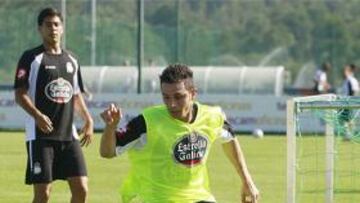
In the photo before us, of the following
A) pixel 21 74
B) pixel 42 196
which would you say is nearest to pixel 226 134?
pixel 42 196

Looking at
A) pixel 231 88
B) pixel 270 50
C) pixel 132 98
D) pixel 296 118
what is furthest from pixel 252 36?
pixel 296 118

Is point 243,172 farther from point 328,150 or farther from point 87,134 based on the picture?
point 328,150

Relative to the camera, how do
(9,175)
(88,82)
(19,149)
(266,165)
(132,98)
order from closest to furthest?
(9,175), (266,165), (19,149), (132,98), (88,82)

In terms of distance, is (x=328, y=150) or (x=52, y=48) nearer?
(x=52, y=48)

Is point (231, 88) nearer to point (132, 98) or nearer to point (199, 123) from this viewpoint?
point (132, 98)

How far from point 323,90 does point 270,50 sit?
1198cm

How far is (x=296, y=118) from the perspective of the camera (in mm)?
11250

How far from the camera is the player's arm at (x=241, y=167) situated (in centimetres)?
862

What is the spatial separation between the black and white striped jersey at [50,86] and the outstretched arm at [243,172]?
2.64 meters

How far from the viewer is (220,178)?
19141 mm

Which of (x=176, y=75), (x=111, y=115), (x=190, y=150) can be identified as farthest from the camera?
(x=190, y=150)

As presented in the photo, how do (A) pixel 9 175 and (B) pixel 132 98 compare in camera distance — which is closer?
(A) pixel 9 175

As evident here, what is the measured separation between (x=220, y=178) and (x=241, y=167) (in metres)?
10.5

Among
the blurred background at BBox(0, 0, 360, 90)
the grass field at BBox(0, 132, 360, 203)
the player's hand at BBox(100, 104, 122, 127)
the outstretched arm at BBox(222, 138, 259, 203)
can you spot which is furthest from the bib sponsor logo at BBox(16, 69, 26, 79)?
the blurred background at BBox(0, 0, 360, 90)
